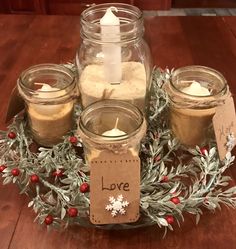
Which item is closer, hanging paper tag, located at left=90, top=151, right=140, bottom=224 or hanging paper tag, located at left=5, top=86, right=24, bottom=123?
hanging paper tag, located at left=90, top=151, right=140, bottom=224

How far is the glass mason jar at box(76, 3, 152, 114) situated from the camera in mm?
654

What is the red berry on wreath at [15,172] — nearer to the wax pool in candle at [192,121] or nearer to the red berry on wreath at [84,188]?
the red berry on wreath at [84,188]

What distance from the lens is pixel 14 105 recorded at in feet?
2.38

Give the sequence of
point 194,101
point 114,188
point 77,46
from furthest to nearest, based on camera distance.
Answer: point 77,46 → point 194,101 → point 114,188

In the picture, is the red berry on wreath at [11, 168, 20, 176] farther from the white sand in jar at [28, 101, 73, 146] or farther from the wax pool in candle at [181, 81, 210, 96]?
the wax pool in candle at [181, 81, 210, 96]

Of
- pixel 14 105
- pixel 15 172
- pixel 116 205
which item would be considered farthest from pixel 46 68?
pixel 116 205

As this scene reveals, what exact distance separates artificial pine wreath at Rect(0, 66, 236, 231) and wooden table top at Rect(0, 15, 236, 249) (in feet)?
0.06

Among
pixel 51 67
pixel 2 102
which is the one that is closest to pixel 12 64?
pixel 2 102

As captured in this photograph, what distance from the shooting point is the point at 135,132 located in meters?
0.57

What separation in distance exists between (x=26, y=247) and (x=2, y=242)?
0.04 metres

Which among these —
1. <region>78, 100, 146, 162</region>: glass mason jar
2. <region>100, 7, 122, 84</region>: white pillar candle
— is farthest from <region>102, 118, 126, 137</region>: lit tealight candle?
<region>100, 7, 122, 84</region>: white pillar candle

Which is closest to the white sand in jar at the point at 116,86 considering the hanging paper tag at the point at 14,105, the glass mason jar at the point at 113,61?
the glass mason jar at the point at 113,61

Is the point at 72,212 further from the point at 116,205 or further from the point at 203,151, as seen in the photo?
the point at 203,151

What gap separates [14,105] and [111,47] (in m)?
0.21
